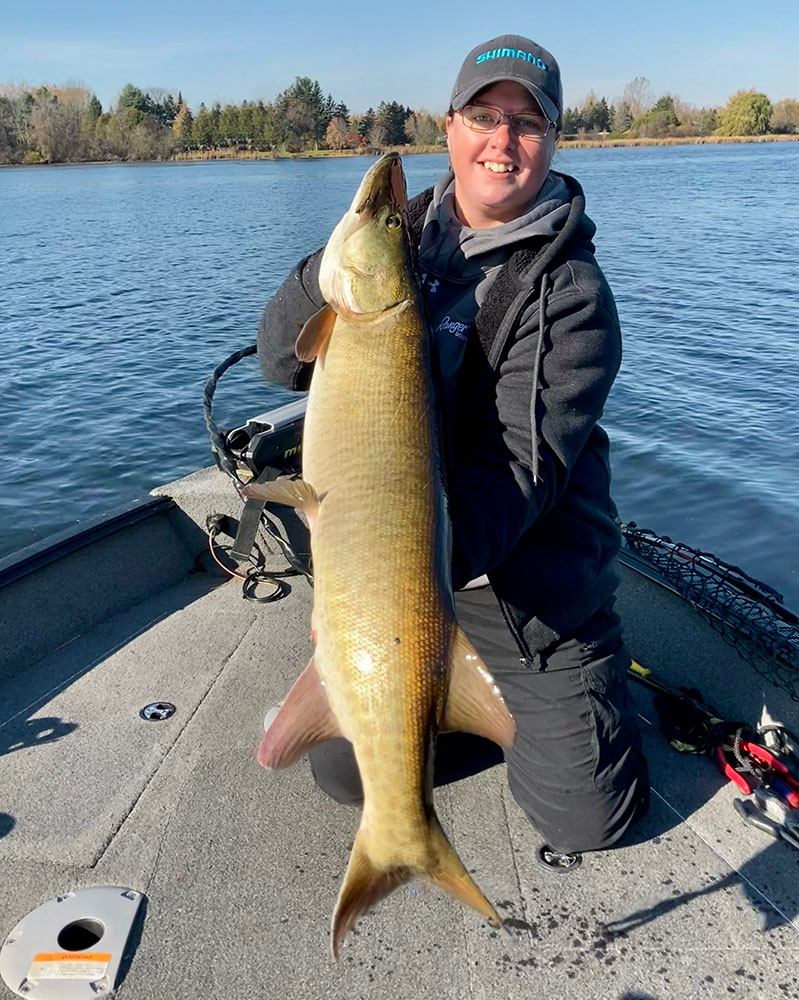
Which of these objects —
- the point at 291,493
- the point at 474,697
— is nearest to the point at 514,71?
the point at 291,493

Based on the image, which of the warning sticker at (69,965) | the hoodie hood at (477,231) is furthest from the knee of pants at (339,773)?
the hoodie hood at (477,231)

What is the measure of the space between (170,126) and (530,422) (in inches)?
5493

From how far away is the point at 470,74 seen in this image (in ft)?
10.2

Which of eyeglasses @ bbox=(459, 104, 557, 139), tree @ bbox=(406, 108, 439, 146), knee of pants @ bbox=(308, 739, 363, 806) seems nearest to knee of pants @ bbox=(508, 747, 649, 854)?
knee of pants @ bbox=(308, 739, 363, 806)

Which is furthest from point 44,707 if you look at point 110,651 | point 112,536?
point 112,536

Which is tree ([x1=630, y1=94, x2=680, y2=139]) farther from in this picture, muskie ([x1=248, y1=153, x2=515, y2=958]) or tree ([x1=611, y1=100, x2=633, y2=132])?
muskie ([x1=248, y1=153, x2=515, y2=958])

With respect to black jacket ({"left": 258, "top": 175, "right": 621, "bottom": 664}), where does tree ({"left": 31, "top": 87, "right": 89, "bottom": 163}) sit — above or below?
below

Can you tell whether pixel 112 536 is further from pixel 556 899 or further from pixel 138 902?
pixel 556 899

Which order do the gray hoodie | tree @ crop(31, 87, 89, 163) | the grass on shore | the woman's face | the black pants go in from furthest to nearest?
1. the grass on shore
2. tree @ crop(31, 87, 89, 163)
3. the black pants
4. the woman's face
5. the gray hoodie

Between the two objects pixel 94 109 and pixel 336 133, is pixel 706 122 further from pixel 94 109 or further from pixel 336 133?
pixel 94 109

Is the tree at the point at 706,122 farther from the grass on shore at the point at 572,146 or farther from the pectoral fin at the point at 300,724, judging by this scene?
the pectoral fin at the point at 300,724

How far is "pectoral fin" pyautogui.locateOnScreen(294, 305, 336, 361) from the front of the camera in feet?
8.27

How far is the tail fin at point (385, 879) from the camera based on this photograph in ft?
6.81

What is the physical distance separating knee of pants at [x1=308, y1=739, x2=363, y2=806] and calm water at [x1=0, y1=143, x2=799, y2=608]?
5.50 m
